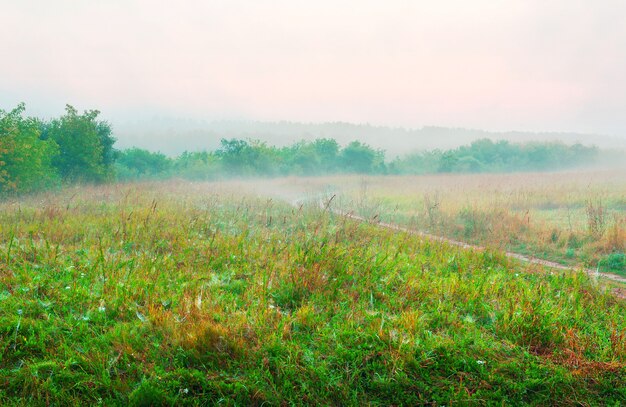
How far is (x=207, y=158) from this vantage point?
46938 mm

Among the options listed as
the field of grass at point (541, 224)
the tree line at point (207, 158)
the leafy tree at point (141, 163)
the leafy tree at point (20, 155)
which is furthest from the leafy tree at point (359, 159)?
the leafy tree at point (20, 155)

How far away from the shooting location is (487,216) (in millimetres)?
13234

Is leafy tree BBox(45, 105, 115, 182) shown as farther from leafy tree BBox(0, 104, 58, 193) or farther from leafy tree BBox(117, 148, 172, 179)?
leafy tree BBox(117, 148, 172, 179)

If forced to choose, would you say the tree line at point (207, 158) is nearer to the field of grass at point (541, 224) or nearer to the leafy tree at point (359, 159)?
the leafy tree at point (359, 159)

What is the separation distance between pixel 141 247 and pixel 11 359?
354 centimetres

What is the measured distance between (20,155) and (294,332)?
70.4 ft

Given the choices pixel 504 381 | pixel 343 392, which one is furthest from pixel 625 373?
pixel 343 392

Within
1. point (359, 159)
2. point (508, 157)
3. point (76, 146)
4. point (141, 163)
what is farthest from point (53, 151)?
A: point (508, 157)

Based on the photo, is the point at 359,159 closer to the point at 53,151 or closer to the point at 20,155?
the point at 53,151

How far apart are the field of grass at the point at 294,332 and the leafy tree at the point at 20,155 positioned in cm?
1602

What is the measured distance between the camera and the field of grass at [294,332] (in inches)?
138

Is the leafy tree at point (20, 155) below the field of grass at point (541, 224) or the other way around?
the other way around

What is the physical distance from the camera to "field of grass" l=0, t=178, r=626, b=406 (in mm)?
3494

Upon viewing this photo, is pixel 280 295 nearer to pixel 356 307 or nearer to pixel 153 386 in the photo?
pixel 356 307
